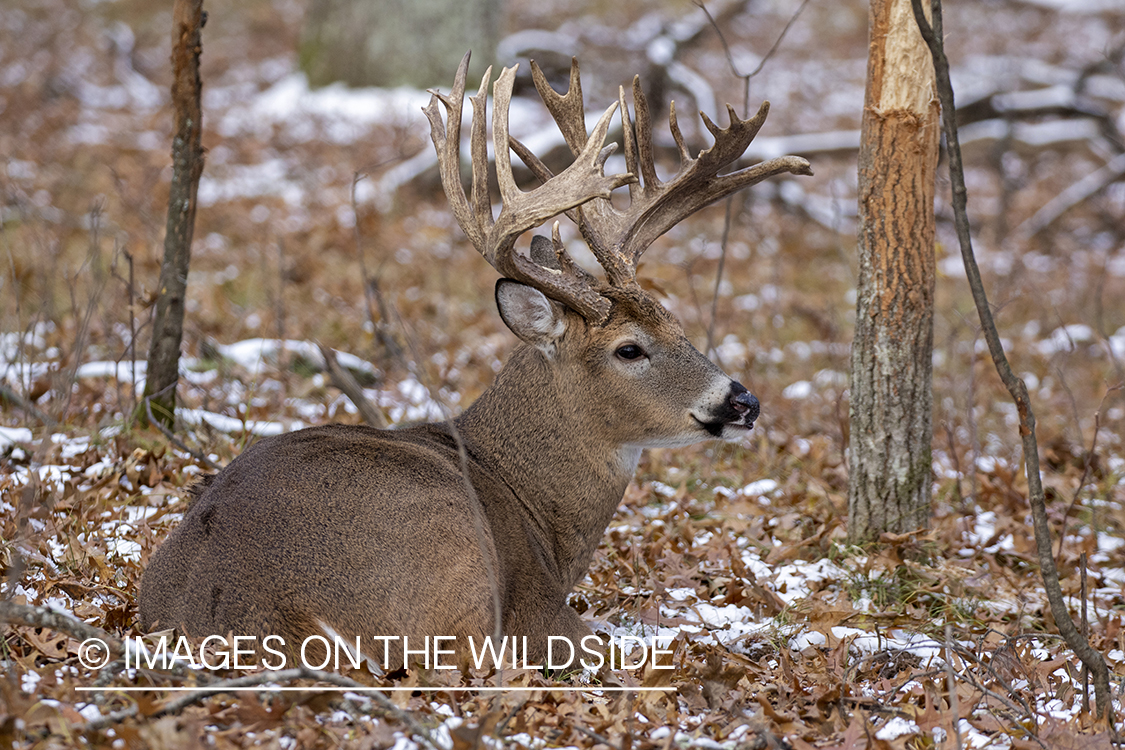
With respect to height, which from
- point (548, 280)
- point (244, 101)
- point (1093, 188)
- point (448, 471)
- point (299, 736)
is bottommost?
point (299, 736)

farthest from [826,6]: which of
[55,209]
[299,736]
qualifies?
[299,736]

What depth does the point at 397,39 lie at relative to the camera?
51.5ft

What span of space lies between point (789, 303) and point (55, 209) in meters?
7.49

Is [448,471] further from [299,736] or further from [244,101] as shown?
[244,101]

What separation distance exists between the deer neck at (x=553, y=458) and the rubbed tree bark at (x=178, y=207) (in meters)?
2.02

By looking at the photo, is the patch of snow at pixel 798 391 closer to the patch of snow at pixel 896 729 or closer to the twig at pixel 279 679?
the patch of snow at pixel 896 729

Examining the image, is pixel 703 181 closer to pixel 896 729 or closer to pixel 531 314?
pixel 531 314

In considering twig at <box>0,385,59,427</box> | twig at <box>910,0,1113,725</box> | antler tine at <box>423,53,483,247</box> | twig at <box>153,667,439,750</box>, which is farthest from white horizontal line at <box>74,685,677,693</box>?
twig at <box>0,385,59,427</box>

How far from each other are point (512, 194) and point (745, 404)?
132 cm

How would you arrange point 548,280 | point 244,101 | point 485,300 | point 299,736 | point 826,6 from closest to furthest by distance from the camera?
point 299,736 → point 548,280 → point 485,300 → point 244,101 → point 826,6

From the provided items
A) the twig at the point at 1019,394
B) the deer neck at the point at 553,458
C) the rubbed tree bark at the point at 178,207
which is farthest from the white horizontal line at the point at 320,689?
the rubbed tree bark at the point at 178,207

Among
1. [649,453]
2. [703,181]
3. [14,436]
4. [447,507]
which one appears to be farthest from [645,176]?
[14,436]

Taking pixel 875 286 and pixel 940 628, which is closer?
pixel 940 628

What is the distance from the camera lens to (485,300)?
32.6ft
